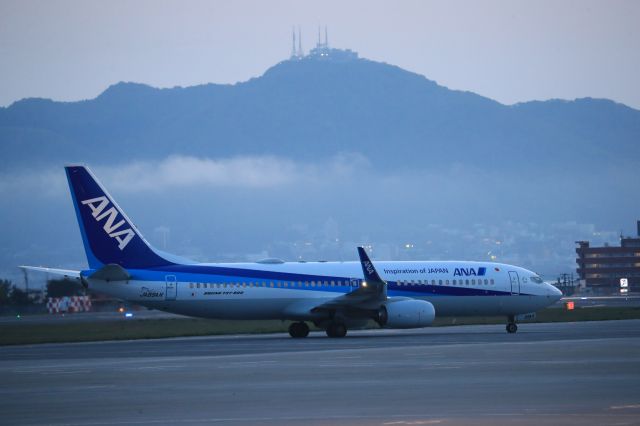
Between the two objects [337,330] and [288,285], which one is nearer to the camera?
[337,330]

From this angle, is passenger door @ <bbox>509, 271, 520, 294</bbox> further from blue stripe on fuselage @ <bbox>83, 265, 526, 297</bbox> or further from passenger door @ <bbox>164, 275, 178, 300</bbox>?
passenger door @ <bbox>164, 275, 178, 300</bbox>

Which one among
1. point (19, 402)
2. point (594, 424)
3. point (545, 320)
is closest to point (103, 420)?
point (19, 402)

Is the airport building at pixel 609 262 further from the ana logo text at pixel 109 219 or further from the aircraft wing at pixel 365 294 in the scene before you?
the ana logo text at pixel 109 219

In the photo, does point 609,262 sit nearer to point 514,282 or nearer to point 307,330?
point 514,282

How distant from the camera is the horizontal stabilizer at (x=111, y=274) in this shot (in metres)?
44.7

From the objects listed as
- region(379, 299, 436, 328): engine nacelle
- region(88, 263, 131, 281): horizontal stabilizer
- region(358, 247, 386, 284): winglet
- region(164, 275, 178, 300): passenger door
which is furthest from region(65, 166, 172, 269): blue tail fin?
region(379, 299, 436, 328): engine nacelle

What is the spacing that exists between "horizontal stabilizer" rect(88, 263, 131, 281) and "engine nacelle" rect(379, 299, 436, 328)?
10.2 m

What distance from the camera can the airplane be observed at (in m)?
45.5

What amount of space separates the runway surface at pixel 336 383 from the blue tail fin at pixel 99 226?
5.27 m

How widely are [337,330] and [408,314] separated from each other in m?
3.10

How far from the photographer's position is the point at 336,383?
82.6 feet

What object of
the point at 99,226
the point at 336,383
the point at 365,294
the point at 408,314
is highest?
the point at 99,226

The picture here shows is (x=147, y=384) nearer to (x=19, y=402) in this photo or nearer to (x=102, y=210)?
(x=19, y=402)

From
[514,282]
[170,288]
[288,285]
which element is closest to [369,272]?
[288,285]
